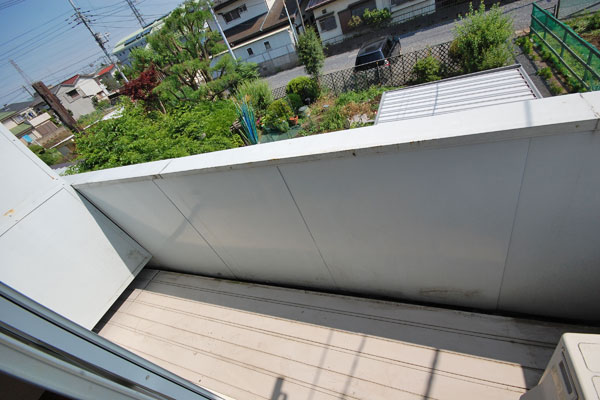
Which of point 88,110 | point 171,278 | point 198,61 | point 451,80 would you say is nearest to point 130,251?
point 171,278

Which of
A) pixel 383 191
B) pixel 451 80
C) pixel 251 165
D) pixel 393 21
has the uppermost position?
pixel 251 165

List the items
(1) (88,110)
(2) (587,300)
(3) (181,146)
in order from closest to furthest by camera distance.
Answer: (2) (587,300) → (3) (181,146) → (1) (88,110)

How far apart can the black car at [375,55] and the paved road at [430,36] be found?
2113 mm

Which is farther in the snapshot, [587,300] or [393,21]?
[393,21]

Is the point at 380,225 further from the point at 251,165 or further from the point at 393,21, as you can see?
the point at 393,21

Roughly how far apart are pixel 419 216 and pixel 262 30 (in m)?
21.7

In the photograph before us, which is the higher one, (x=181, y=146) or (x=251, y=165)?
(x=251, y=165)

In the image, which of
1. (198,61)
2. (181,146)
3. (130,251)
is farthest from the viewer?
(198,61)

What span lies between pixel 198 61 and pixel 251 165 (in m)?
10.8

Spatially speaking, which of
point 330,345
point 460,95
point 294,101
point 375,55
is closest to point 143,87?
point 294,101

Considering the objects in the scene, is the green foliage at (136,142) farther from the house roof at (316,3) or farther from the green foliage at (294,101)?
the house roof at (316,3)

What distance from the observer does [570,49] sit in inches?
236

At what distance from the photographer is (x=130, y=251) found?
102 inches

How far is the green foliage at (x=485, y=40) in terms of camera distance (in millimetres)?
6988
